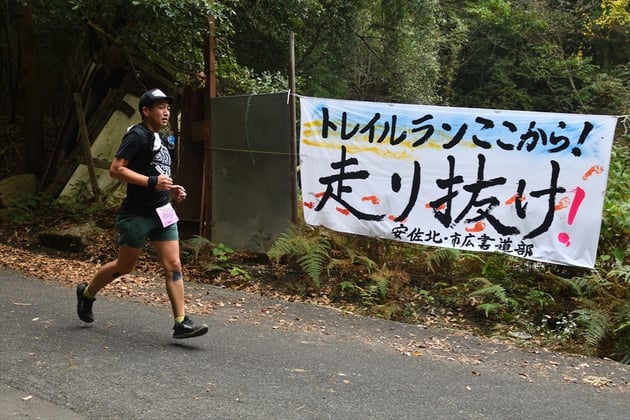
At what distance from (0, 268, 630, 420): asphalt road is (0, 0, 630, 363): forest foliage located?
2.62 ft

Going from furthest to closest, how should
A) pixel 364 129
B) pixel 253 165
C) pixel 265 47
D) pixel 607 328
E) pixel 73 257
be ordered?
pixel 265 47, pixel 73 257, pixel 253 165, pixel 364 129, pixel 607 328

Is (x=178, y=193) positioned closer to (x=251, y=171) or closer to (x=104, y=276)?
(x=104, y=276)

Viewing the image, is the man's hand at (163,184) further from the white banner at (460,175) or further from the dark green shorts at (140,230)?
the white banner at (460,175)

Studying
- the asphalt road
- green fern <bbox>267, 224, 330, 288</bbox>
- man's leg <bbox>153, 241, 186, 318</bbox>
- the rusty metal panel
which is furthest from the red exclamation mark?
man's leg <bbox>153, 241, 186, 318</bbox>

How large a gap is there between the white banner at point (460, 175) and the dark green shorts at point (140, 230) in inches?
108

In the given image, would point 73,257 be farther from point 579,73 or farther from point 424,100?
point 579,73

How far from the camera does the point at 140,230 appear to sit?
4508 millimetres

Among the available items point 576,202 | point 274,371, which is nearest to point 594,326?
point 576,202

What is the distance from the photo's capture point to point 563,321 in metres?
5.71

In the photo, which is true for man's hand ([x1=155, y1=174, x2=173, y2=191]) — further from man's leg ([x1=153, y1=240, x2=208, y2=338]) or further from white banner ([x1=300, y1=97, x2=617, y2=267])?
white banner ([x1=300, y1=97, x2=617, y2=267])

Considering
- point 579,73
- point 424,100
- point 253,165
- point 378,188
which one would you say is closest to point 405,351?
point 378,188

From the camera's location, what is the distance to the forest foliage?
19.9ft

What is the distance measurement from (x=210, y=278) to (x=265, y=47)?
26.3 ft

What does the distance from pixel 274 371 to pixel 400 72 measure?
14141 millimetres
